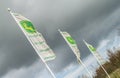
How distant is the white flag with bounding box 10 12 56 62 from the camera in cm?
2170

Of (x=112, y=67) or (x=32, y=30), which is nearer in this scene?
(x=32, y=30)

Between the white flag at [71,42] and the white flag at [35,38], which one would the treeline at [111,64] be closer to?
the white flag at [71,42]

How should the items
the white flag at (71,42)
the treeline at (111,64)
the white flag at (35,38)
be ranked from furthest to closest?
the treeline at (111,64) < the white flag at (71,42) < the white flag at (35,38)

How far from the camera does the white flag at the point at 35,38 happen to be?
71.2 ft

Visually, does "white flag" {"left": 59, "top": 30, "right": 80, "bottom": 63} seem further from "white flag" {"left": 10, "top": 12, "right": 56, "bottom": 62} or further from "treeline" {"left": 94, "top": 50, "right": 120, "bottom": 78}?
"white flag" {"left": 10, "top": 12, "right": 56, "bottom": 62}

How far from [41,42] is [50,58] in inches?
37.0

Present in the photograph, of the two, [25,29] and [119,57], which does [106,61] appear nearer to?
[119,57]

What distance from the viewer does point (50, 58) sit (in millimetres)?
22266

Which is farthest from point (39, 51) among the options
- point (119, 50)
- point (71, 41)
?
point (119, 50)

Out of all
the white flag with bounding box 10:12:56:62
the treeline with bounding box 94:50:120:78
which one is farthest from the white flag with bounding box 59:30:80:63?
the white flag with bounding box 10:12:56:62

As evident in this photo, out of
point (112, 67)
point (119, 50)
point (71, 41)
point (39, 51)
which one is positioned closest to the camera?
point (39, 51)

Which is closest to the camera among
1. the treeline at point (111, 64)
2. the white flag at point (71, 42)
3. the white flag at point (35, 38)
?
the white flag at point (35, 38)

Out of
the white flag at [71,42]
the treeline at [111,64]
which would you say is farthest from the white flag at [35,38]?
the treeline at [111,64]

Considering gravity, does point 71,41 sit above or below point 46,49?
below
